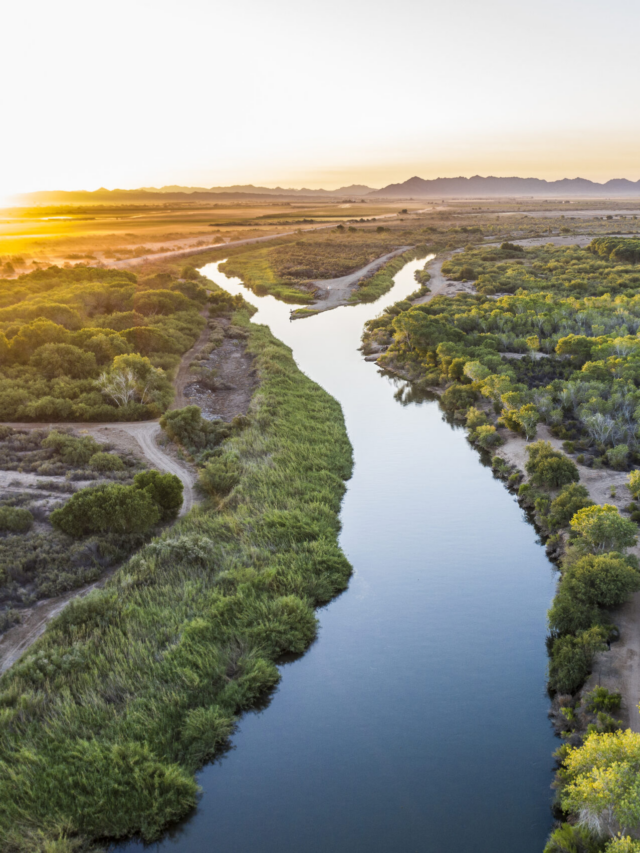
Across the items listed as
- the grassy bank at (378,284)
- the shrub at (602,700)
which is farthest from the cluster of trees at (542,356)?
the shrub at (602,700)

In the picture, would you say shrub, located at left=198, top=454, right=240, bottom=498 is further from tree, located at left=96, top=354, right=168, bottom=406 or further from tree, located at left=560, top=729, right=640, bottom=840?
tree, located at left=560, top=729, right=640, bottom=840

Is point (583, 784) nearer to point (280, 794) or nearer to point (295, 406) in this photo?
point (280, 794)

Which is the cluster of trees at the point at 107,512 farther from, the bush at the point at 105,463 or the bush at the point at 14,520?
the bush at the point at 105,463

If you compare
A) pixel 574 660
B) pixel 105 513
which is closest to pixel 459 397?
pixel 574 660

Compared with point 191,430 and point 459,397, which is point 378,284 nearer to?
point 459,397

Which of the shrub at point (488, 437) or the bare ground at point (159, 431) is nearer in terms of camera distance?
the bare ground at point (159, 431)
